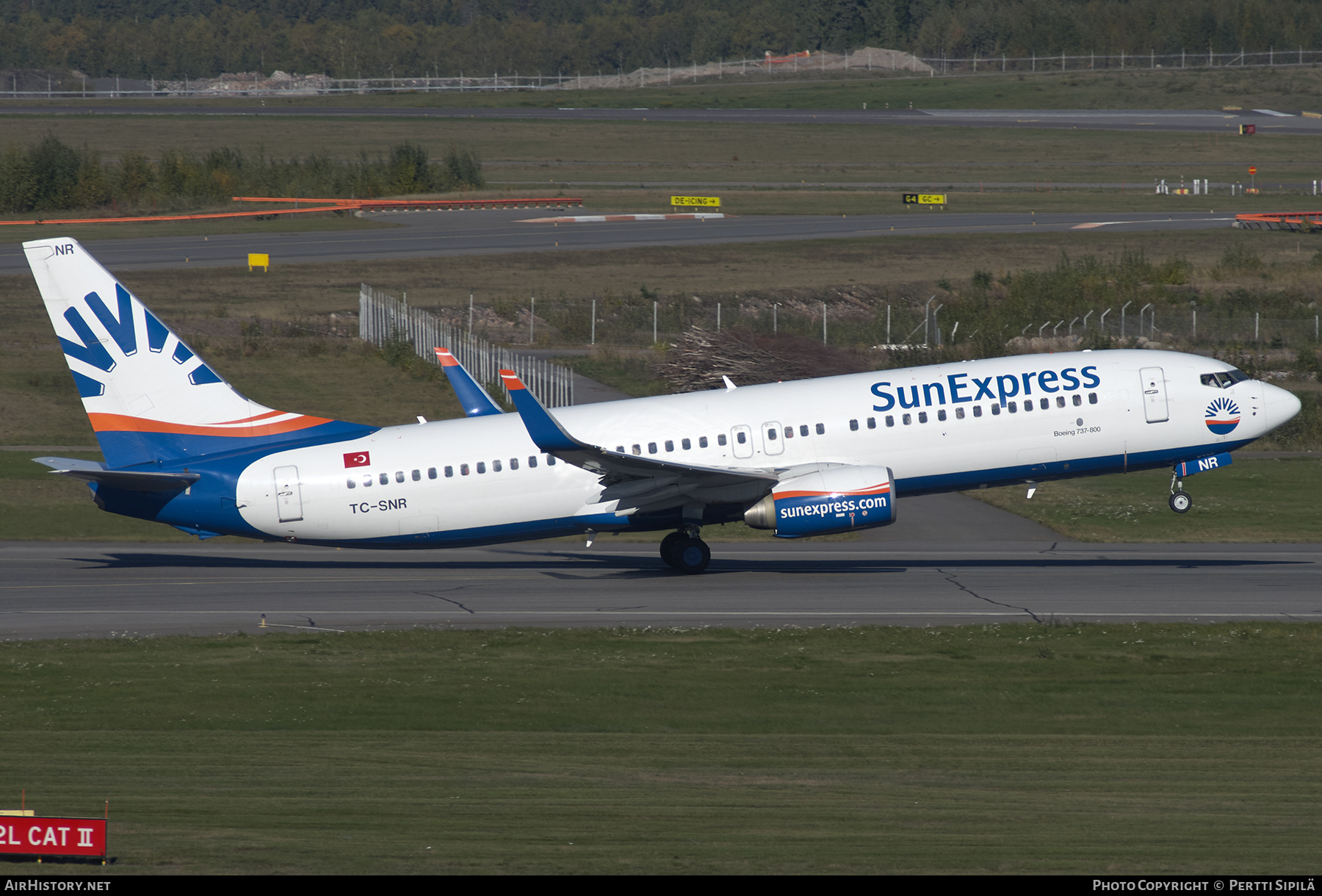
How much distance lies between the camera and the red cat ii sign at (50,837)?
1205 cm

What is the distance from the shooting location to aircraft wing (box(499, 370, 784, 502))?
32.7 metres

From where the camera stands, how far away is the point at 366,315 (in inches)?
2842

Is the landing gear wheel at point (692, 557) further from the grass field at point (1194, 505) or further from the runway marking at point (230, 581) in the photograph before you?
the grass field at point (1194, 505)

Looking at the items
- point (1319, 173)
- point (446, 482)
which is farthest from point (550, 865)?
point (1319, 173)

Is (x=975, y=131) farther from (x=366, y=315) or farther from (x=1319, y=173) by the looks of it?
(x=366, y=315)

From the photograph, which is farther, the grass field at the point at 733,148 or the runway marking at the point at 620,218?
the grass field at the point at 733,148

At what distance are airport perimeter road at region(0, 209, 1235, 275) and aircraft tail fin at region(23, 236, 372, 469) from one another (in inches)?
2061

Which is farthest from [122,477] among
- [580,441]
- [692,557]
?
[692,557]

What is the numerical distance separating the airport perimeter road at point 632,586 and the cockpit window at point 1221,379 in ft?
14.9

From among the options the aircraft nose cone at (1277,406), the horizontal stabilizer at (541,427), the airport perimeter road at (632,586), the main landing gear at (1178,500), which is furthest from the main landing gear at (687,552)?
the aircraft nose cone at (1277,406)

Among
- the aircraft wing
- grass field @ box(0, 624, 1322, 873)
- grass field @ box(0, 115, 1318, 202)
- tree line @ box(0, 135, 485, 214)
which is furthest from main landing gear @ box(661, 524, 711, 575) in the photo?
grass field @ box(0, 115, 1318, 202)

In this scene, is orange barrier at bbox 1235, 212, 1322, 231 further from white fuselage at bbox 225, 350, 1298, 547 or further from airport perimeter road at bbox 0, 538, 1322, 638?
white fuselage at bbox 225, 350, 1298, 547

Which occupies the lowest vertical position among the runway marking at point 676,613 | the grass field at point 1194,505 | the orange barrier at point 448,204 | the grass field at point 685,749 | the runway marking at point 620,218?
the grass field at point 1194,505

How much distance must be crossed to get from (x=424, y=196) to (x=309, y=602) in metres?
86.7
